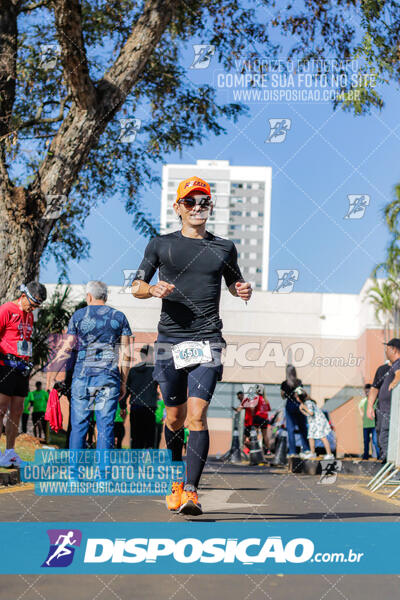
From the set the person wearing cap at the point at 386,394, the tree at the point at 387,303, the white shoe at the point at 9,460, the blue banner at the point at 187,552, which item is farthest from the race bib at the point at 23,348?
the tree at the point at 387,303

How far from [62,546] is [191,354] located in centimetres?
179

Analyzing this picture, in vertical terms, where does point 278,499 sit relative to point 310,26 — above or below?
below

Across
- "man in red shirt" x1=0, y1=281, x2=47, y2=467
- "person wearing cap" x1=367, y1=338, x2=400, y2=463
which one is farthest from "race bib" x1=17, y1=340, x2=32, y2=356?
"person wearing cap" x1=367, y1=338, x2=400, y2=463

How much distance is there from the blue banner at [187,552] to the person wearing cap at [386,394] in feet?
20.0

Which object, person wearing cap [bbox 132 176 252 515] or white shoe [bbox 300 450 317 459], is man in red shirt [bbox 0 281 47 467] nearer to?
person wearing cap [bbox 132 176 252 515]

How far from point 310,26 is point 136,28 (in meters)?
2.83

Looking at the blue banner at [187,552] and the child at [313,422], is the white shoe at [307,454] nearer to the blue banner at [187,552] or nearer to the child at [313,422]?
the child at [313,422]

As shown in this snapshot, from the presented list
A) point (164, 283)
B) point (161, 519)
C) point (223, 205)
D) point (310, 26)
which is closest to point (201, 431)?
point (161, 519)

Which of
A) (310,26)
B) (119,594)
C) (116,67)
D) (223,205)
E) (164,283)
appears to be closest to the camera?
(119,594)

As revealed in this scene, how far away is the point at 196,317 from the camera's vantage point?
15.6 feet

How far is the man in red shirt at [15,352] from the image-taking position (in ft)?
22.9

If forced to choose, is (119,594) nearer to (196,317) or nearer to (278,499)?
(196,317)

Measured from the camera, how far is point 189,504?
4445 mm

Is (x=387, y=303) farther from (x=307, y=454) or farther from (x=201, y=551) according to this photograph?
(x=201, y=551)
